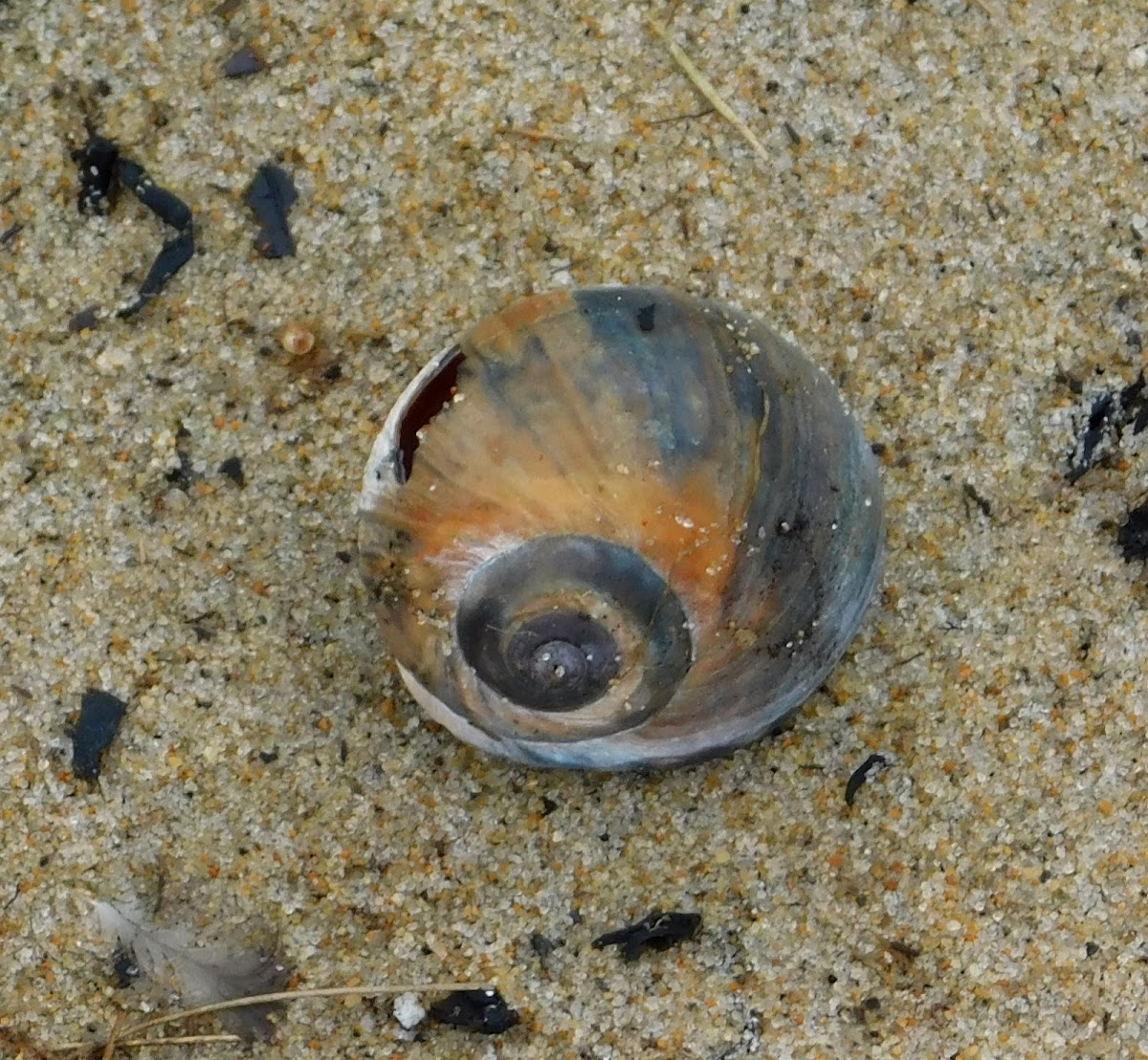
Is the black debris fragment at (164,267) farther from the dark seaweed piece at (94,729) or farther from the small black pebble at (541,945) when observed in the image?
the small black pebble at (541,945)

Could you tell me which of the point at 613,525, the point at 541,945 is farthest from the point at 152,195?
the point at 541,945

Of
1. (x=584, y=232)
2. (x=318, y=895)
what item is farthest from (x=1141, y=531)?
(x=318, y=895)

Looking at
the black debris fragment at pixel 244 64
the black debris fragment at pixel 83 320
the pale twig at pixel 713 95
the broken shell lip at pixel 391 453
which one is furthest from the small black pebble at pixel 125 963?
the pale twig at pixel 713 95

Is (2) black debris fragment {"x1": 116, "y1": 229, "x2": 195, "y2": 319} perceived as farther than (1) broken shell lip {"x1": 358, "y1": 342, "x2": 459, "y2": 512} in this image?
Yes

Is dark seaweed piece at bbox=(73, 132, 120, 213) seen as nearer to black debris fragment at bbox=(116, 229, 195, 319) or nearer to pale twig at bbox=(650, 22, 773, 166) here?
black debris fragment at bbox=(116, 229, 195, 319)

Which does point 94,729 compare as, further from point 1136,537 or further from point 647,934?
point 1136,537

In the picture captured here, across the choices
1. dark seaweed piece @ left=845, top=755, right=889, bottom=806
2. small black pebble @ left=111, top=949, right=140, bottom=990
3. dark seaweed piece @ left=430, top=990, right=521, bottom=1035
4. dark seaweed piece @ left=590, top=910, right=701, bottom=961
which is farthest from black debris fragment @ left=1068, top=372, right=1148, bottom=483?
small black pebble @ left=111, top=949, right=140, bottom=990
